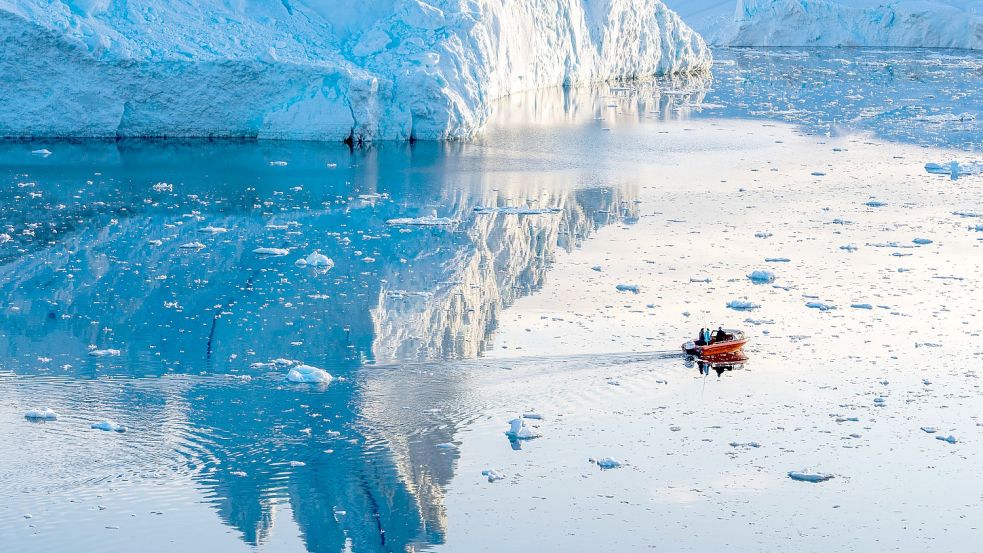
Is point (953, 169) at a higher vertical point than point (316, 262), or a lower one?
higher

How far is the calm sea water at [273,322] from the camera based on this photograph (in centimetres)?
550

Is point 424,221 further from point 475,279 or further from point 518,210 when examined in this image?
point 475,279

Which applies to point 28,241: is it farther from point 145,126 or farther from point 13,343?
point 145,126

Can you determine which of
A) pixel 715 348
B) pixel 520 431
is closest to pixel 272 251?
pixel 715 348

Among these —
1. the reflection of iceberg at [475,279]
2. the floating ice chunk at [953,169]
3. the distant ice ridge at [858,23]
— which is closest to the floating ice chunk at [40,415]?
the reflection of iceberg at [475,279]

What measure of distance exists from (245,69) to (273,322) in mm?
6914

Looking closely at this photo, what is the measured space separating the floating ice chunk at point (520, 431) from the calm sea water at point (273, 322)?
0.20 m

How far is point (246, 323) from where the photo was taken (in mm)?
7996

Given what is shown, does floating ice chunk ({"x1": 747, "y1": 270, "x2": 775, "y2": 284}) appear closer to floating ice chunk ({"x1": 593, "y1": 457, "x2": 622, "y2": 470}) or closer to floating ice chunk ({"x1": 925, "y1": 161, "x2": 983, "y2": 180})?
floating ice chunk ({"x1": 593, "y1": 457, "x2": 622, "y2": 470})

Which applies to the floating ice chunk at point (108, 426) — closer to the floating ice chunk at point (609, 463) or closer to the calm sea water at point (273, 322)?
the calm sea water at point (273, 322)

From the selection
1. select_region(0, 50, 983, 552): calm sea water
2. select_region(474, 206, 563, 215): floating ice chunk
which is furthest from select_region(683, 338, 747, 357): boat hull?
select_region(474, 206, 563, 215): floating ice chunk

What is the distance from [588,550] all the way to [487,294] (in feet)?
12.7

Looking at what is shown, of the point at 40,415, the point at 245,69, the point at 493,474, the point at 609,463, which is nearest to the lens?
the point at 493,474

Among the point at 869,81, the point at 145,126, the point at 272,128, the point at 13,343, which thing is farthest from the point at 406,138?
the point at 869,81
